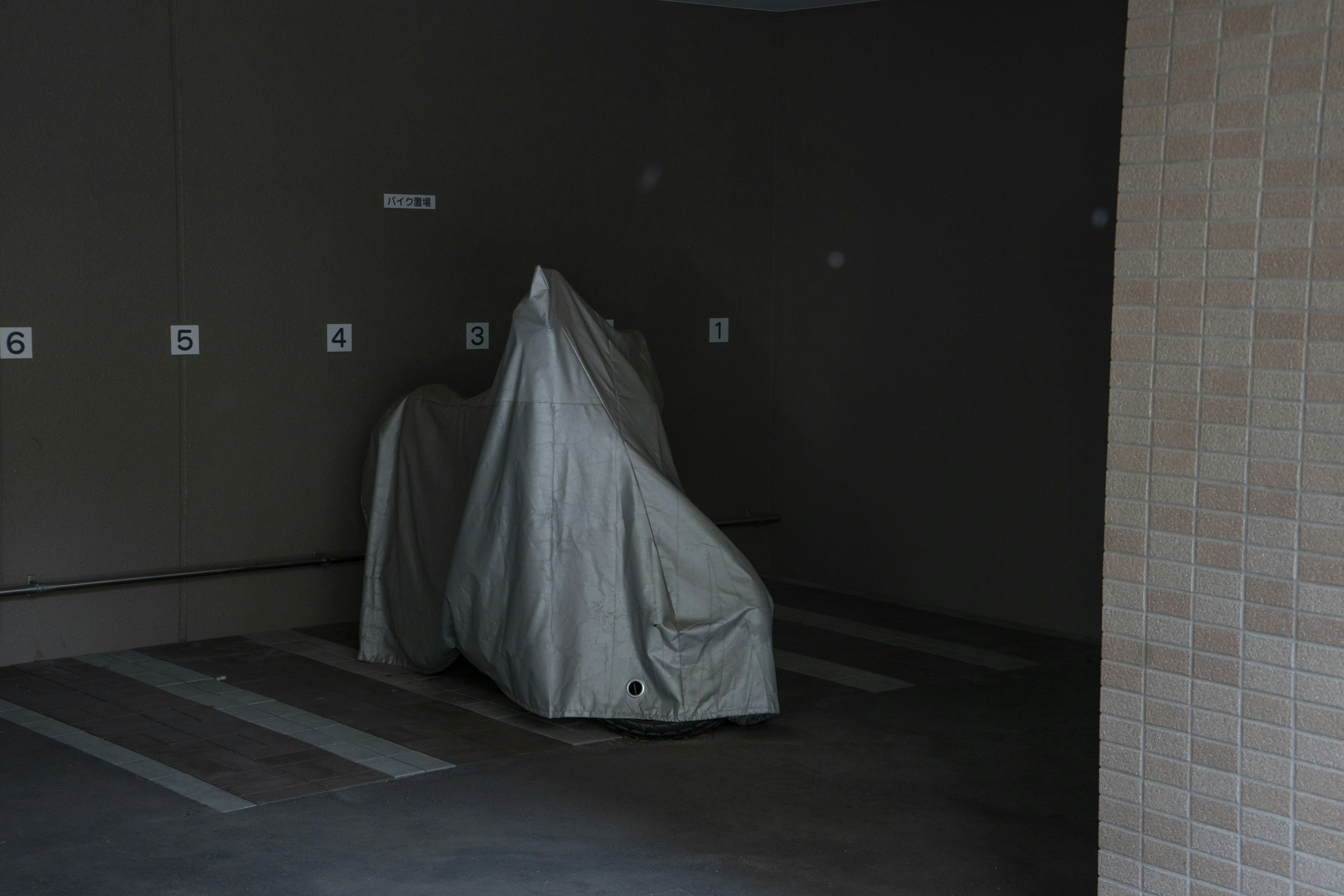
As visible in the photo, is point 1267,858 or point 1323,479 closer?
point 1323,479

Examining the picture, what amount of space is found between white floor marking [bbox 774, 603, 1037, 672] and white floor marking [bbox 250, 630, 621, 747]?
1816 millimetres

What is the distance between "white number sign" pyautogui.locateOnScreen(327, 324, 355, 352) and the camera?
20.5 ft

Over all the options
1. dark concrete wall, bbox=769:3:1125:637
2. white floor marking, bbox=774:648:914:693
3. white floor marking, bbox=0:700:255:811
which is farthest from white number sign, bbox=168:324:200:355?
dark concrete wall, bbox=769:3:1125:637

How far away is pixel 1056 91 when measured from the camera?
6.25 m

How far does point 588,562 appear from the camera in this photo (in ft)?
15.5

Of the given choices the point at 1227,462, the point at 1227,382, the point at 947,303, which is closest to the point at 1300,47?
the point at 1227,382

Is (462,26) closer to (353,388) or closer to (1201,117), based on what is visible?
(353,388)

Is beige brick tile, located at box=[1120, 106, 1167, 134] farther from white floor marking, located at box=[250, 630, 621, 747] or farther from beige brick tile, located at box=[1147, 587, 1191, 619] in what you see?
white floor marking, located at box=[250, 630, 621, 747]

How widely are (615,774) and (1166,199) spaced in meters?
2.43

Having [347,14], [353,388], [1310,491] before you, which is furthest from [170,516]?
[1310,491]

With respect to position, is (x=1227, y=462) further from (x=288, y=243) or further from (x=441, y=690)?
(x=288, y=243)

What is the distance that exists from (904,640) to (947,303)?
64.4 inches

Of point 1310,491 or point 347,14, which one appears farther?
point 347,14

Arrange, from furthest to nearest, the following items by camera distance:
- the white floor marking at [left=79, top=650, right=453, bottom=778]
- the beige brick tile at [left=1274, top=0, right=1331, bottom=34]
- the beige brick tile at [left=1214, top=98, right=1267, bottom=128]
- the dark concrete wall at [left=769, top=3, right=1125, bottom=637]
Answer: the dark concrete wall at [left=769, top=3, right=1125, bottom=637], the white floor marking at [left=79, top=650, right=453, bottom=778], the beige brick tile at [left=1214, top=98, right=1267, bottom=128], the beige brick tile at [left=1274, top=0, right=1331, bottom=34]
